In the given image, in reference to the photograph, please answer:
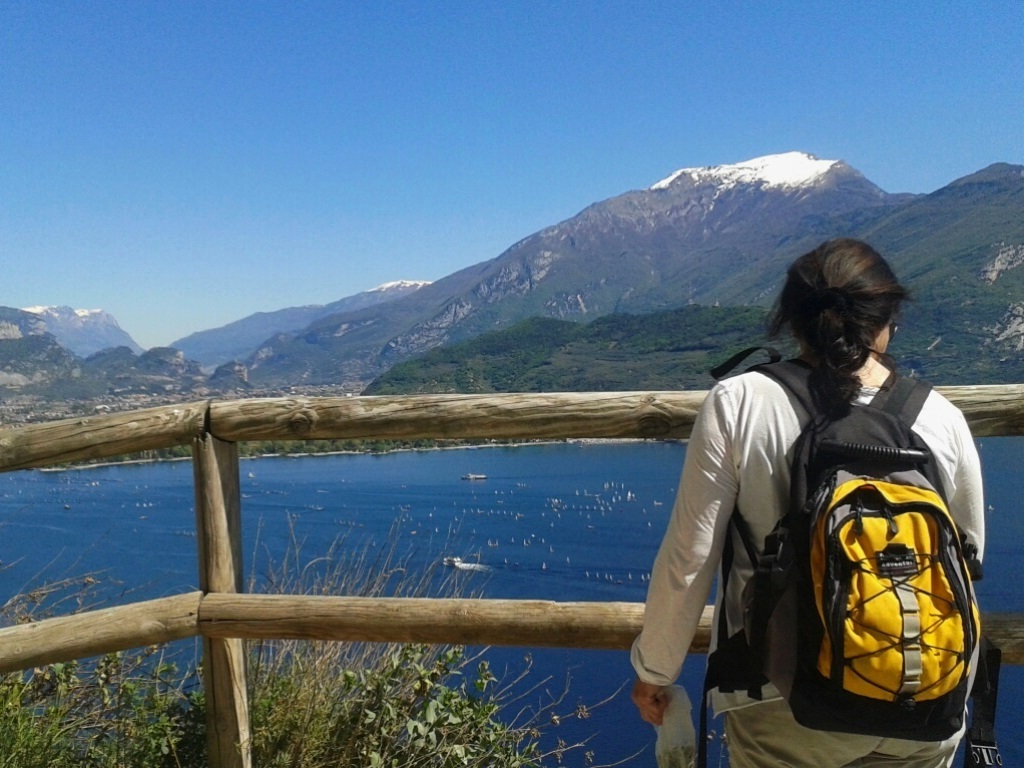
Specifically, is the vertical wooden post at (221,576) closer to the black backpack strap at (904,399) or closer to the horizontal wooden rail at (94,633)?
the horizontal wooden rail at (94,633)

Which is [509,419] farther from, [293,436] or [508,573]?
[508,573]

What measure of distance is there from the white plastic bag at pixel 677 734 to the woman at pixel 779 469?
6cm

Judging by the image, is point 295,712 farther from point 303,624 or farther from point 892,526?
point 892,526

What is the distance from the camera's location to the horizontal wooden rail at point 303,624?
88.7 inches

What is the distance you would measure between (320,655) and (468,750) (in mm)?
547

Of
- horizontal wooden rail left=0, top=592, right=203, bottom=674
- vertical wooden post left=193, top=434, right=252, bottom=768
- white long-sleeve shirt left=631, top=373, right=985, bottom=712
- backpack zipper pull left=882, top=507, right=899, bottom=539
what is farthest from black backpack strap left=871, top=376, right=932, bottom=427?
horizontal wooden rail left=0, top=592, right=203, bottom=674

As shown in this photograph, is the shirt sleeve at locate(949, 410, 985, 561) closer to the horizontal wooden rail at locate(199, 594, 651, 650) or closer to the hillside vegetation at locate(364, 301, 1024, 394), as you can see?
the horizontal wooden rail at locate(199, 594, 651, 650)

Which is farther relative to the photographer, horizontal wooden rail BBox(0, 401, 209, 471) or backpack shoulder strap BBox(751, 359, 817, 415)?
horizontal wooden rail BBox(0, 401, 209, 471)

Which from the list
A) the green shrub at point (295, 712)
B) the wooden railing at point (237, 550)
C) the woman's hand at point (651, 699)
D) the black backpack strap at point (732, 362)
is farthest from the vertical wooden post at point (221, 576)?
the black backpack strap at point (732, 362)

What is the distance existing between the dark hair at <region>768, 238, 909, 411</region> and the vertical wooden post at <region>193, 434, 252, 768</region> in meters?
1.63

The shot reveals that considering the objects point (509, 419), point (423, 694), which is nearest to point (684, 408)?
point (509, 419)

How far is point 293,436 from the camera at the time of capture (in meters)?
2.42

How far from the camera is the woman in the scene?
1.41m

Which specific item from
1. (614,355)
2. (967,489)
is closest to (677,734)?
(967,489)
